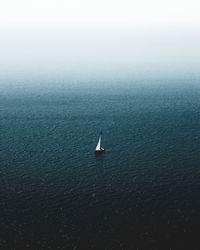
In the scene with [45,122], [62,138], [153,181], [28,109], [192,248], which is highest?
[28,109]

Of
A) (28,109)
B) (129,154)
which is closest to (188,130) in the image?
(129,154)

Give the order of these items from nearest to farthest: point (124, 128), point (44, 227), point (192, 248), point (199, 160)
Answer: point (192, 248) → point (44, 227) → point (199, 160) → point (124, 128)

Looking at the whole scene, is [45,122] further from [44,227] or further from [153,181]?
[44,227]

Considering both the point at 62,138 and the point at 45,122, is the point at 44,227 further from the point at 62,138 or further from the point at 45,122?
the point at 45,122

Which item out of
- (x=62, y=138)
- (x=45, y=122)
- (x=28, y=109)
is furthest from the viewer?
(x=28, y=109)

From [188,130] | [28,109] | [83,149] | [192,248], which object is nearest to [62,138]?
[83,149]

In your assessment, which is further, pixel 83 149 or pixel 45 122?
pixel 45 122

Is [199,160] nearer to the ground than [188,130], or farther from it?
nearer to the ground
